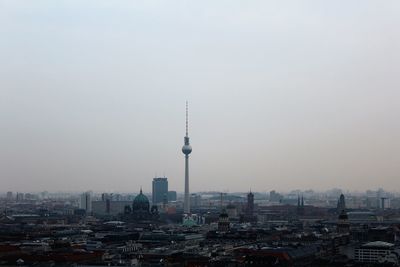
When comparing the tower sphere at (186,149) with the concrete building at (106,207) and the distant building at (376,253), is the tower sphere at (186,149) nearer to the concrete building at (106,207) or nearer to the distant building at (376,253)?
the concrete building at (106,207)

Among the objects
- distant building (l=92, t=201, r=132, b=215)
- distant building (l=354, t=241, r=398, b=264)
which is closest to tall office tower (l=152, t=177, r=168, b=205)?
distant building (l=92, t=201, r=132, b=215)

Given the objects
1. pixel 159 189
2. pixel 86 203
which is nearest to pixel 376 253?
pixel 86 203

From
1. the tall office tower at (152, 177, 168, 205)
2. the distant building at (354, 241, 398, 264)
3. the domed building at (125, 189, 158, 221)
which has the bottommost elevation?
the distant building at (354, 241, 398, 264)

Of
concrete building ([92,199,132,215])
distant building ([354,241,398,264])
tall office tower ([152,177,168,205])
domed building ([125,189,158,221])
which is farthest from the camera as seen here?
tall office tower ([152,177,168,205])

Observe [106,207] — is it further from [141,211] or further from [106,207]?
[141,211]

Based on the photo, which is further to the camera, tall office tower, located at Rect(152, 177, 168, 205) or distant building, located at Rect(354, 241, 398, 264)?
tall office tower, located at Rect(152, 177, 168, 205)

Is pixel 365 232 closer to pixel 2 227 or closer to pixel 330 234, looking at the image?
pixel 330 234

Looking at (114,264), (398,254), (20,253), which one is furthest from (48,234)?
(398,254)

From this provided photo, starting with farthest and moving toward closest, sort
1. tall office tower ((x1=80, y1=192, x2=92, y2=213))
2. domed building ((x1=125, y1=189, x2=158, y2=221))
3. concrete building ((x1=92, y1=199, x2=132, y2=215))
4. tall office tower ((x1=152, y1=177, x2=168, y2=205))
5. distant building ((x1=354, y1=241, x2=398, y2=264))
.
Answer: tall office tower ((x1=152, y1=177, x2=168, y2=205))
concrete building ((x1=92, y1=199, x2=132, y2=215))
tall office tower ((x1=80, y1=192, x2=92, y2=213))
domed building ((x1=125, y1=189, x2=158, y2=221))
distant building ((x1=354, y1=241, x2=398, y2=264))

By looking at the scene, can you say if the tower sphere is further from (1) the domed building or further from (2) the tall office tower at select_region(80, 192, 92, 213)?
(2) the tall office tower at select_region(80, 192, 92, 213)

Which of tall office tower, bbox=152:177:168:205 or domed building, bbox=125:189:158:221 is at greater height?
tall office tower, bbox=152:177:168:205
